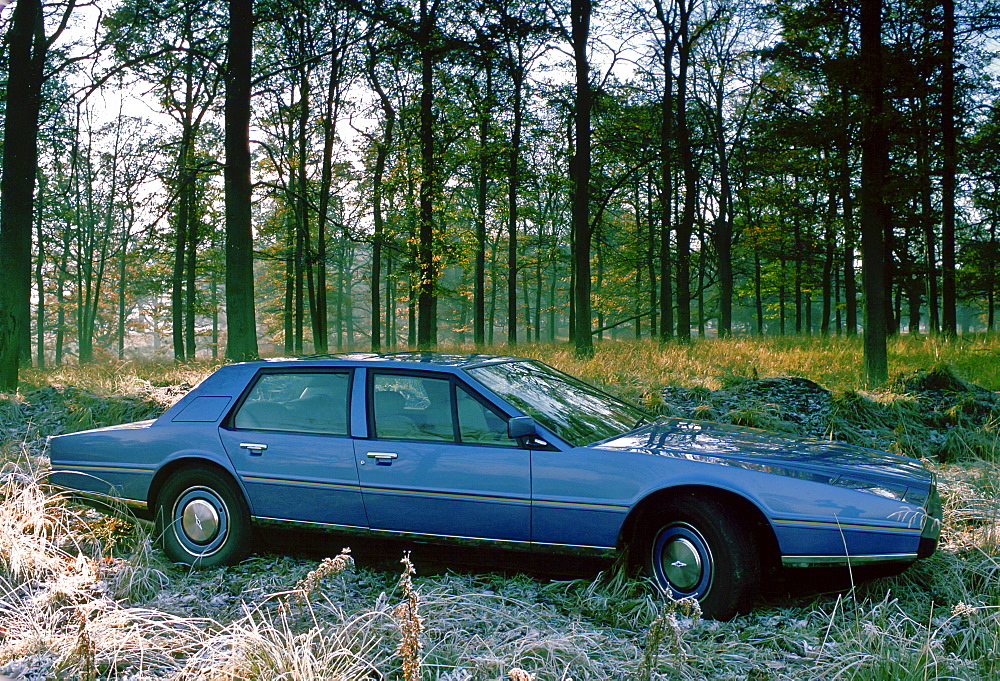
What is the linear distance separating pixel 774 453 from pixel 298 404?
2.98m

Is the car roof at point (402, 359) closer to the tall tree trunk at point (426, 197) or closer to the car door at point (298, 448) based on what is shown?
the car door at point (298, 448)

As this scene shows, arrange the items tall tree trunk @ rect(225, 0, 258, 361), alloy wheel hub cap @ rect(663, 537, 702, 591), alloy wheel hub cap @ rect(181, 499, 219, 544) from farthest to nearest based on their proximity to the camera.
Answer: tall tree trunk @ rect(225, 0, 258, 361) < alloy wheel hub cap @ rect(181, 499, 219, 544) < alloy wheel hub cap @ rect(663, 537, 702, 591)

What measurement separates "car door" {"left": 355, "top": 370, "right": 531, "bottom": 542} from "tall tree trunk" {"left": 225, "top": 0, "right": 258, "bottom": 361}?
8563mm

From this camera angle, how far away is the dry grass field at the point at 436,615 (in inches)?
114

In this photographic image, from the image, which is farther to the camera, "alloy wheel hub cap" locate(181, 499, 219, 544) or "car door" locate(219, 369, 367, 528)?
"alloy wheel hub cap" locate(181, 499, 219, 544)

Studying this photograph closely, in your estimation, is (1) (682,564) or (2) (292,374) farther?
(2) (292,374)

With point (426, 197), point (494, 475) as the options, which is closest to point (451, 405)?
point (494, 475)

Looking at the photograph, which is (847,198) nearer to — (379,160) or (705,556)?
(379,160)

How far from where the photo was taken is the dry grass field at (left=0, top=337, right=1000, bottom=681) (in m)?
2.90

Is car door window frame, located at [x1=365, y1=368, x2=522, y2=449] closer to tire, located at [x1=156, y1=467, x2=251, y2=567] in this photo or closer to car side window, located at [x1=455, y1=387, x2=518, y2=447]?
car side window, located at [x1=455, y1=387, x2=518, y2=447]

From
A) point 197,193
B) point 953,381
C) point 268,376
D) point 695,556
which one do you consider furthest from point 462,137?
point 695,556

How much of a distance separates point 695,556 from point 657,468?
48 cm

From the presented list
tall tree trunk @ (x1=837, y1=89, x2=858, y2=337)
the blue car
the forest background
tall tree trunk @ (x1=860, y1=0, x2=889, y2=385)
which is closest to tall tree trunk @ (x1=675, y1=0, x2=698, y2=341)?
the forest background

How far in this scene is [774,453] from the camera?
385 cm
